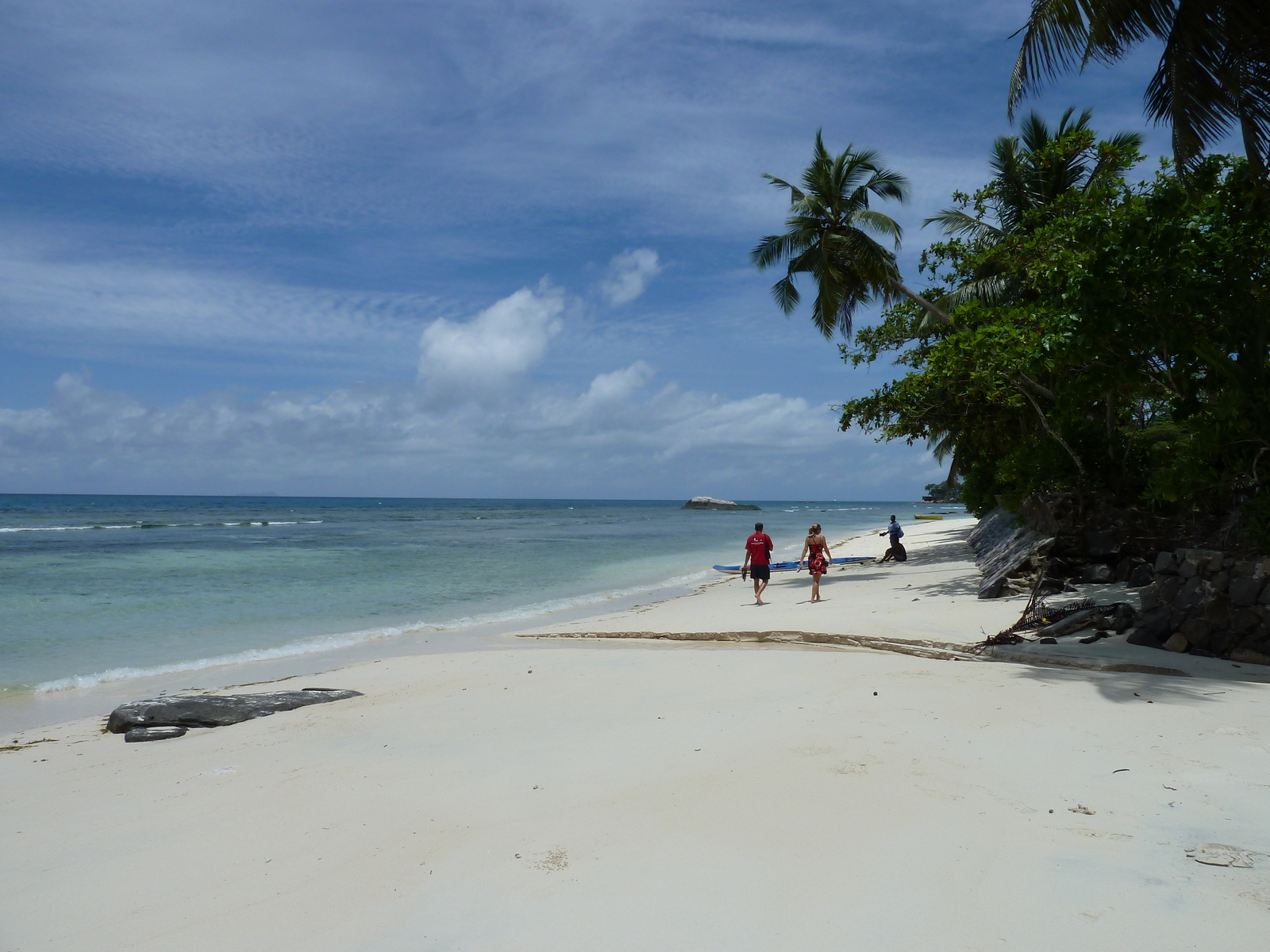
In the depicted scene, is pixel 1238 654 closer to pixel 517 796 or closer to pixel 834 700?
pixel 834 700

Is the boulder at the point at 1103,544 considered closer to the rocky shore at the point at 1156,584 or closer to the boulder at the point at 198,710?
the rocky shore at the point at 1156,584

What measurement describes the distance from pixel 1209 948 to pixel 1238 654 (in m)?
5.20

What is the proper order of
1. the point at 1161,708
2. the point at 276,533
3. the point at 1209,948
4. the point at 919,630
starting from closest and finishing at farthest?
the point at 1209,948
the point at 1161,708
the point at 919,630
the point at 276,533

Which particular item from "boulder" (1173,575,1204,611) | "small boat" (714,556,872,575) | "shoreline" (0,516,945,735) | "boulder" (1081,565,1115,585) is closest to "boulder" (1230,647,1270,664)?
"boulder" (1173,575,1204,611)

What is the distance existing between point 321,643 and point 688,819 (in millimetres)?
9451

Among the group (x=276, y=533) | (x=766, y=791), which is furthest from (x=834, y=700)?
(x=276, y=533)

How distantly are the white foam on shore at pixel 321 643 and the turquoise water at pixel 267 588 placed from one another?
0.13ft

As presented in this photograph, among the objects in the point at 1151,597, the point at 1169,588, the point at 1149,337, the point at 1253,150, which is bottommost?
the point at 1151,597

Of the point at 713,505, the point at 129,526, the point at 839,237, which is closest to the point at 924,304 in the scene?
the point at 839,237

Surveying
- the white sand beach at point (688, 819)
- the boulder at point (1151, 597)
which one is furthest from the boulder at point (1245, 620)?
the boulder at point (1151, 597)

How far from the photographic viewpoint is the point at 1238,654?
256 inches

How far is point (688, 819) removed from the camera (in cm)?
367

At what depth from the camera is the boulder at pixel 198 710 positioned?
6527mm

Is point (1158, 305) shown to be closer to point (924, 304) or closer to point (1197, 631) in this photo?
point (1197, 631)
